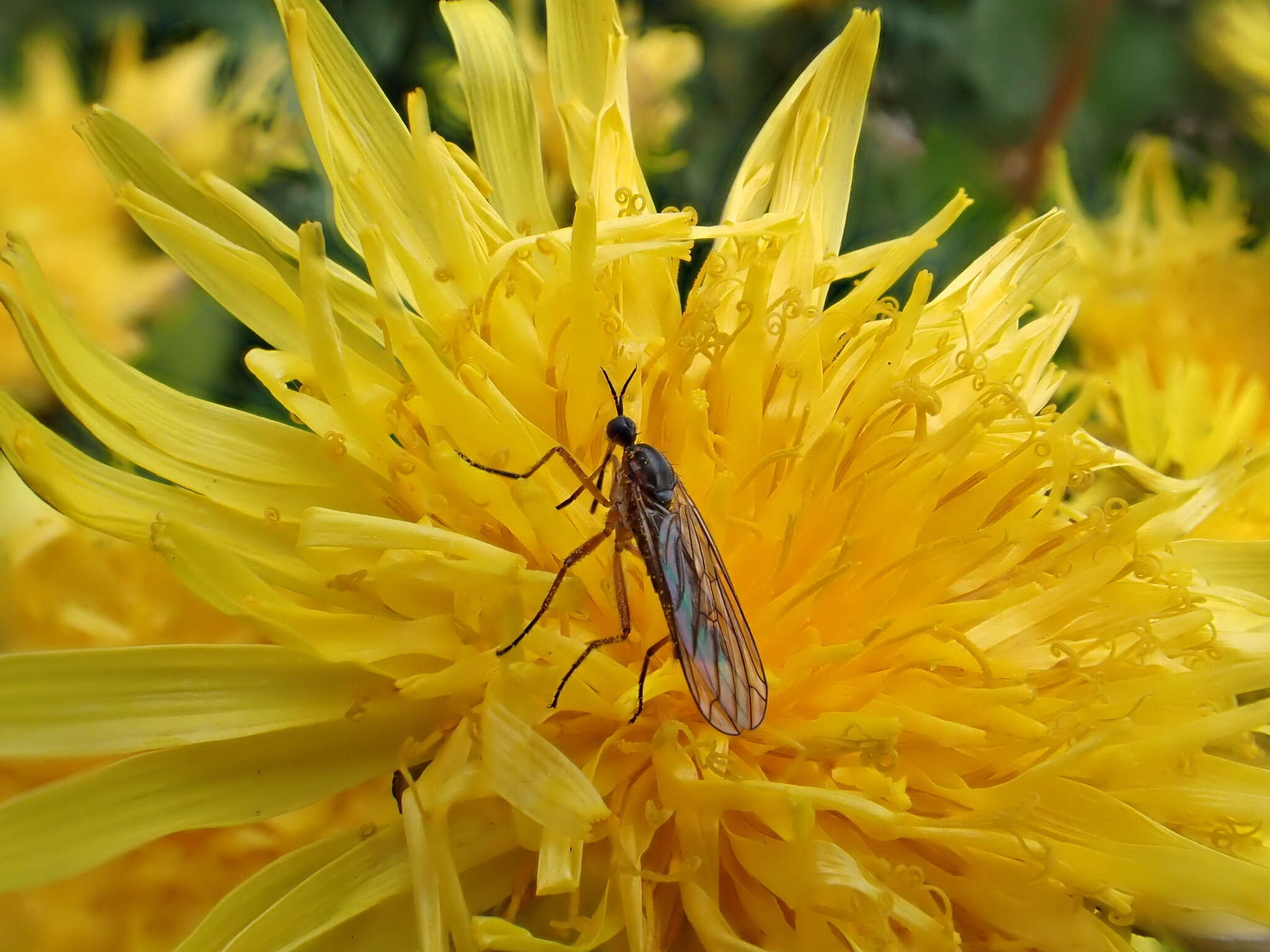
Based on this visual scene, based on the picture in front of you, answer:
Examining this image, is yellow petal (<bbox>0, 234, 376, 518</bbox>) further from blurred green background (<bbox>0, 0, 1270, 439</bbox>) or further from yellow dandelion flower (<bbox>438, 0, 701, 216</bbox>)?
yellow dandelion flower (<bbox>438, 0, 701, 216</bbox>)

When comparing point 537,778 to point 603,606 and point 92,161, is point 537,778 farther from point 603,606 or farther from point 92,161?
point 92,161

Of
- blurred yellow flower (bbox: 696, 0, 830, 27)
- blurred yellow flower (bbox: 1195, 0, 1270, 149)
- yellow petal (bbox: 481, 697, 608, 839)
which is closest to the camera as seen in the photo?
yellow petal (bbox: 481, 697, 608, 839)

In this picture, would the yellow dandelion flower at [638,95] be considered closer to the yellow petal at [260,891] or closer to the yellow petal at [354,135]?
the yellow petal at [354,135]

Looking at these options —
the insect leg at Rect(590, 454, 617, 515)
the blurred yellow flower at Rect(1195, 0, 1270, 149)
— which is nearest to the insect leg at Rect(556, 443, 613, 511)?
the insect leg at Rect(590, 454, 617, 515)

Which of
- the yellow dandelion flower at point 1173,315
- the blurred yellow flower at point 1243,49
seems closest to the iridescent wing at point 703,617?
the yellow dandelion flower at point 1173,315

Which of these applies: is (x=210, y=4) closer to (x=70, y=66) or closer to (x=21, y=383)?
(x=70, y=66)

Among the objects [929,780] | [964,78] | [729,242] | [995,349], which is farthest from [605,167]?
[964,78]

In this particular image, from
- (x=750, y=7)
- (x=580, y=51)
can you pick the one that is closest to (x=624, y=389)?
(x=580, y=51)
